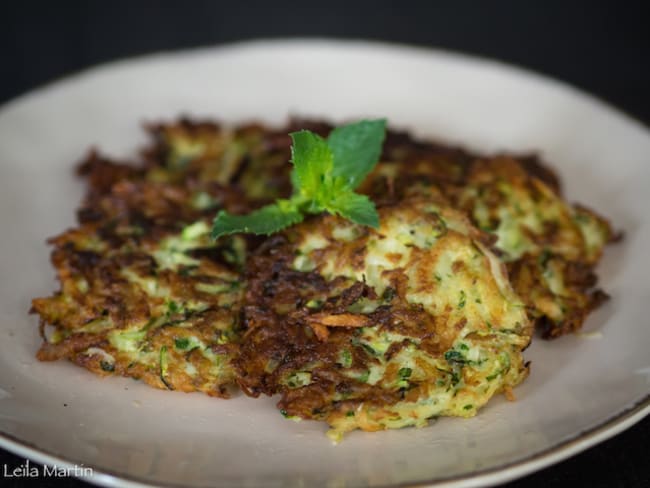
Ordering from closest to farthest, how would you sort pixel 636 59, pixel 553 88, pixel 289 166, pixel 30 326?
pixel 30 326
pixel 289 166
pixel 553 88
pixel 636 59

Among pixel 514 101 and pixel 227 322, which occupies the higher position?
pixel 514 101

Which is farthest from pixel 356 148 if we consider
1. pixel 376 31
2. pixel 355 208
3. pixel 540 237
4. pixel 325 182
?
pixel 376 31

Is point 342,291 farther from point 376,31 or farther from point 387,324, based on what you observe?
point 376,31

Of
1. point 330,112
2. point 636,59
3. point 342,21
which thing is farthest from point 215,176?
point 636,59

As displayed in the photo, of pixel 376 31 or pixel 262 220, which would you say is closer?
pixel 262 220

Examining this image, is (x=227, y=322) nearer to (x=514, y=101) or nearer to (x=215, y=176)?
(x=215, y=176)

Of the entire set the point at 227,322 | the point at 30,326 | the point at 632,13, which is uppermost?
the point at 632,13

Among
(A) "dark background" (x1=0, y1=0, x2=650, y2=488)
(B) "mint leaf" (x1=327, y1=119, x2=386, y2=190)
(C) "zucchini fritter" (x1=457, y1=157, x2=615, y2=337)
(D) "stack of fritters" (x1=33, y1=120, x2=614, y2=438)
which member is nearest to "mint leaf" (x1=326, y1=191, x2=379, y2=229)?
(D) "stack of fritters" (x1=33, y1=120, x2=614, y2=438)

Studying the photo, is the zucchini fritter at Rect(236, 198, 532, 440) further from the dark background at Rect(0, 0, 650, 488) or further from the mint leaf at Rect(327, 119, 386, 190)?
the dark background at Rect(0, 0, 650, 488)
